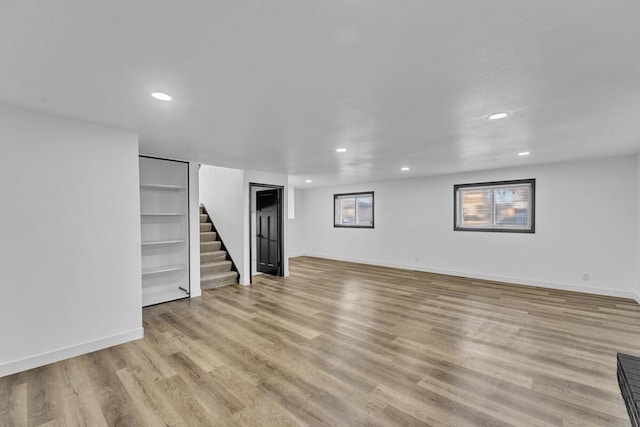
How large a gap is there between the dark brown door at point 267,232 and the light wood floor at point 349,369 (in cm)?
213

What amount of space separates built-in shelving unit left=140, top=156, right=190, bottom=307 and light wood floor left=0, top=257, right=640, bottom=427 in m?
0.61

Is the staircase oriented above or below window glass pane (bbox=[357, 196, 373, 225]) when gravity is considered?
below

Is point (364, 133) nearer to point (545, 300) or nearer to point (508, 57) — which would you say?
point (508, 57)

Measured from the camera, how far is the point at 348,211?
8508 millimetres

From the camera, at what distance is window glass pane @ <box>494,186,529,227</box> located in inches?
215

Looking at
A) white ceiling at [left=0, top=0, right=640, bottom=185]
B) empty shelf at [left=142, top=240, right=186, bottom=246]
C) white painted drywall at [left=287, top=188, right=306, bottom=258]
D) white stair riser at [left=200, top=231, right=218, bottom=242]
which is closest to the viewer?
white ceiling at [left=0, top=0, right=640, bottom=185]

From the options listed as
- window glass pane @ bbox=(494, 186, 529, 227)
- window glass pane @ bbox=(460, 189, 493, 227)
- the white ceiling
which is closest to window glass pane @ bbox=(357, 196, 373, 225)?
window glass pane @ bbox=(460, 189, 493, 227)

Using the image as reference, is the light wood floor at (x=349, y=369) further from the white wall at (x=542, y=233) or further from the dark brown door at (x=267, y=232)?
the dark brown door at (x=267, y=232)

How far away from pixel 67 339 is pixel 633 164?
7772mm

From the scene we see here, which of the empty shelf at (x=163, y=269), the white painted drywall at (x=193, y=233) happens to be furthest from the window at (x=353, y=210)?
the empty shelf at (x=163, y=269)

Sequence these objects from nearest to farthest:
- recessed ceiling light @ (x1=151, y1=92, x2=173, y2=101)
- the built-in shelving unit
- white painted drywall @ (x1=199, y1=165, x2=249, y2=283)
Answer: recessed ceiling light @ (x1=151, y1=92, x2=173, y2=101) < the built-in shelving unit < white painted drywall @ (x1=199, y1=165, x2=249, y2=283)

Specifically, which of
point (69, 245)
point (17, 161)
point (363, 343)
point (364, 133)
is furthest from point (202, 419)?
point (364, 133)

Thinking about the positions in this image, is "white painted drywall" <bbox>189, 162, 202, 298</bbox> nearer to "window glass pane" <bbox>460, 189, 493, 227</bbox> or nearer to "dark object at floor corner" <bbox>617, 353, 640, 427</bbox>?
"dark object at floor corner" <bbox>617, 353, 640, 427</bbox>

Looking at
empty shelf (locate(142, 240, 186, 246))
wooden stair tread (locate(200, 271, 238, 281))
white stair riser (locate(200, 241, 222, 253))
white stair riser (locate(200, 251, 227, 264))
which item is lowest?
wooden stair tread (locate(200, 271, 238, 281))
